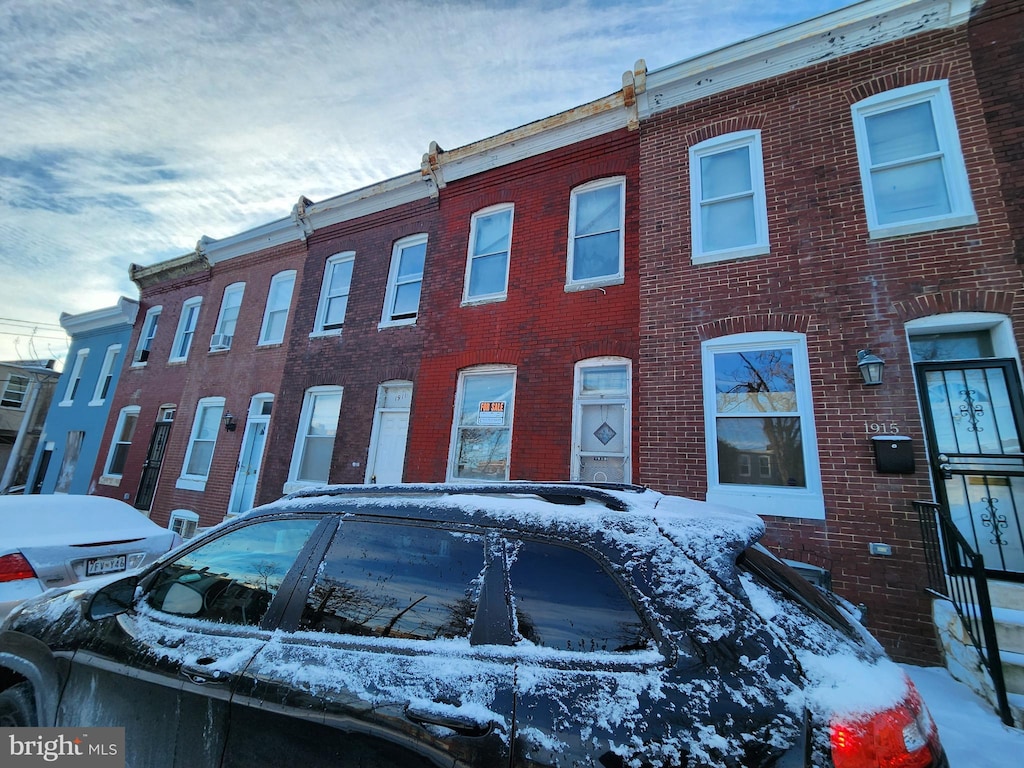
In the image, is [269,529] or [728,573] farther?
[269,529]

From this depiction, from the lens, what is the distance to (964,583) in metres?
4.59

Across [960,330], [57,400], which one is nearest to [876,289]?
[960,330]

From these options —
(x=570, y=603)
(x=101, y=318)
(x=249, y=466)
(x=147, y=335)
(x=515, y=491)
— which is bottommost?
(x=570, y=603)

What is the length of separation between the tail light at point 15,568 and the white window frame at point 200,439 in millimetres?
8137

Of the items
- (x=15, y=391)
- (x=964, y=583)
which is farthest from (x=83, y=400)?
(x=964, y=583)

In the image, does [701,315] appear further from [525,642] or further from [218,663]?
[218,663]

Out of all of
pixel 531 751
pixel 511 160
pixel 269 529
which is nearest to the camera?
pixel 531 751

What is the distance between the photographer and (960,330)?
217 inches

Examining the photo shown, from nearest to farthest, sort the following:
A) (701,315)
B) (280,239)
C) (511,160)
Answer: (701,315)
(511,160)
(280,239)

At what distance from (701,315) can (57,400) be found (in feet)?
75.9

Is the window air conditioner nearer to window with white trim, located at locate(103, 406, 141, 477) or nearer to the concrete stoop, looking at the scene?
window with white trim, located at locate(103, 406, 141, 477)

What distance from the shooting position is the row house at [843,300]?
5.15m

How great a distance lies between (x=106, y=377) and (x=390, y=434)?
14126mm

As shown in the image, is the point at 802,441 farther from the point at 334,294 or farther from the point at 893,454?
the point at 334,294
